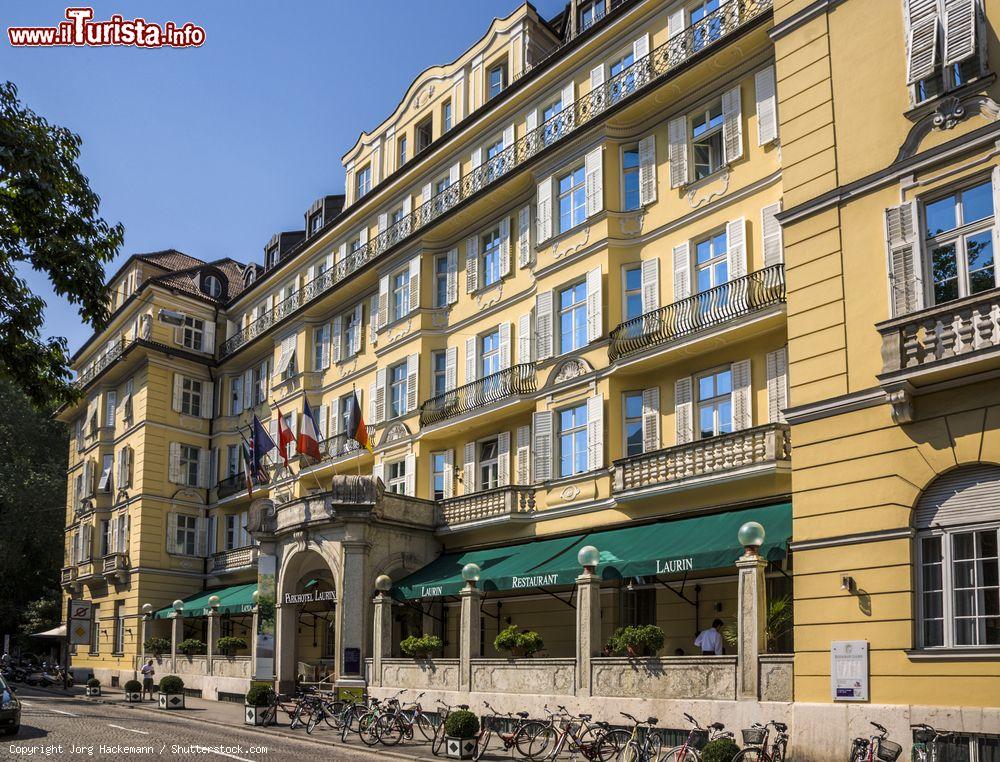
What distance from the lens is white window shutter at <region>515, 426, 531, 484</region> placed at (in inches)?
1188

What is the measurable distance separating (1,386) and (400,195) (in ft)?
114

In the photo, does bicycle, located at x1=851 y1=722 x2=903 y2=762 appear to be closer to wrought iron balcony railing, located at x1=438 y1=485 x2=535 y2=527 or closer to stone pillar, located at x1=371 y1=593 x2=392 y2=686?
wrought iron balcony railing, located at x1=438 y1=485 x2=535 y2=527

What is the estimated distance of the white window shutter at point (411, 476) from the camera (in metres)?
34.2

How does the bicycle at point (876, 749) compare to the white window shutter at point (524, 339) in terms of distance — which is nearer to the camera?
the bicycle at point (876, 749)

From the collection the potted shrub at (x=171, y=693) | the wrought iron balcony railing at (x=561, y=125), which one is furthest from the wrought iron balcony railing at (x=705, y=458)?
the potted shrub at (x=171, y=693)

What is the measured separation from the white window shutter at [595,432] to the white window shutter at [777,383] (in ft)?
15.9

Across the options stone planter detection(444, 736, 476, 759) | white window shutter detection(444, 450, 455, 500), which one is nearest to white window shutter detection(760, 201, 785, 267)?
stone planter detection(444, 736, 476, 759)

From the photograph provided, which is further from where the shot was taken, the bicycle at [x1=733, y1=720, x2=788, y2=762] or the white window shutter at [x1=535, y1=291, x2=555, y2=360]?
the white window shutter at [x1=535, y1=291, x2=555, y2=360]

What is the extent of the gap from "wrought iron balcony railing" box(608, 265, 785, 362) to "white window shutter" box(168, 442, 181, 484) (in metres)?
29.3

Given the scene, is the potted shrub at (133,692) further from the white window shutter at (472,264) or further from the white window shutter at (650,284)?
the white window shutter at (650,284)

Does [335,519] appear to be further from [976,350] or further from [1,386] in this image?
[1,386]

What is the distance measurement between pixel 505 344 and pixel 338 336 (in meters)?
11.4

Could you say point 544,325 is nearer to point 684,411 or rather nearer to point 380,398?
point 684,411

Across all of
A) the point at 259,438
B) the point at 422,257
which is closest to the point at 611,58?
the point at 422,257
